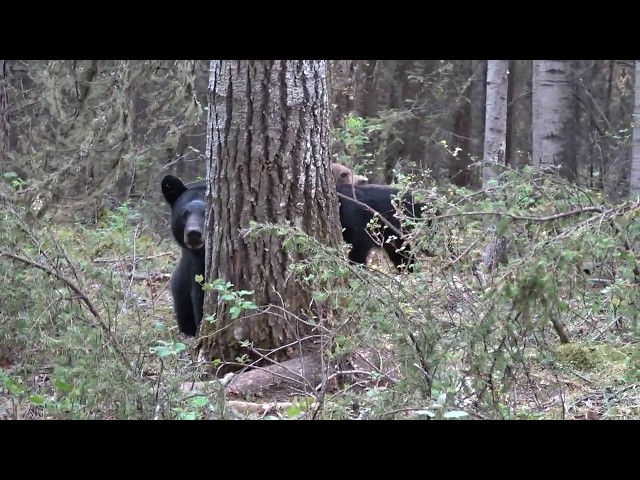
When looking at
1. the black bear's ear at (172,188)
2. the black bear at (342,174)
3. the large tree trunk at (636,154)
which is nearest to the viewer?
the black bear's ear at (172,188)

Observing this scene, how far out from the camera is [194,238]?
7969 millimetres

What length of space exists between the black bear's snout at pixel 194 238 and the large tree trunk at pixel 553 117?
23.0ft

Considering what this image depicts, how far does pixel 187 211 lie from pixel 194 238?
426mm

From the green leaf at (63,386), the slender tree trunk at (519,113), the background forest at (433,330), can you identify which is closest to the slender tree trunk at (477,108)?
the slender tree trunk at (519,113)

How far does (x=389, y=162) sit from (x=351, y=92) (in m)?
2.03

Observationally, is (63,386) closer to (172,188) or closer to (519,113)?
(172,188)

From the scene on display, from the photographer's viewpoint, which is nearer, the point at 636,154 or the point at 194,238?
the point at 194,238

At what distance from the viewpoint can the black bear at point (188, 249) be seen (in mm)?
7965

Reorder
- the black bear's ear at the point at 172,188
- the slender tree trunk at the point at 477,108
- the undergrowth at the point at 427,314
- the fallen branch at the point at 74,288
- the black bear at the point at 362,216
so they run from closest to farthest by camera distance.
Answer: the undergrowth at the point at 427,314, the fallen branch at the point at 74,288, the black bear's ear at the point at 172,188, the black bear at the point at 362,216, the slender tree trunk at the point at 477,108

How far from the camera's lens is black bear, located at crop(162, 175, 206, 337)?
796 centimetres

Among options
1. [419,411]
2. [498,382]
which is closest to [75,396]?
[419,411]

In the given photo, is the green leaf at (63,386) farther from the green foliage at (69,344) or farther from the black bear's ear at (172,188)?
the black bear's ear at (172,188)

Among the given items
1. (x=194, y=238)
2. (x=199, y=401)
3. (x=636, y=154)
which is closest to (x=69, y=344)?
(x=199, y=401)

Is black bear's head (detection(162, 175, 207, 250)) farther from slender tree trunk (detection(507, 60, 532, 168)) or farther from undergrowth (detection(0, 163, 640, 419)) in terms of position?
slender tree trunk (detection(507, 60, 532, 168))
